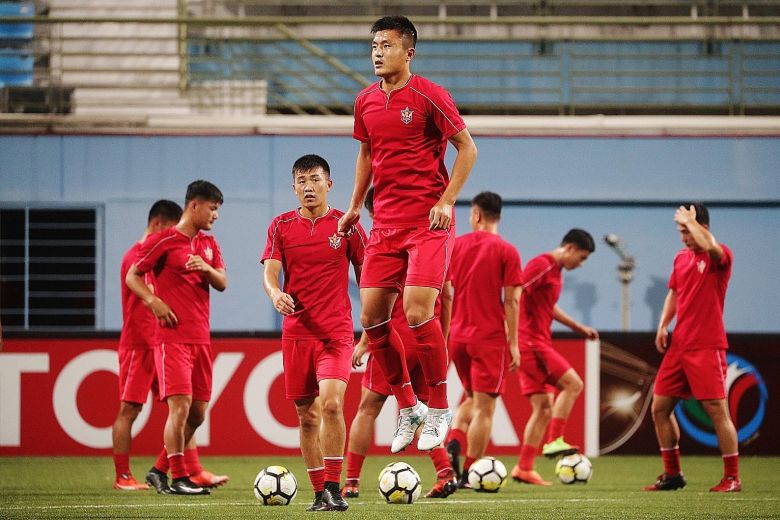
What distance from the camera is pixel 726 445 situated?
351 inches

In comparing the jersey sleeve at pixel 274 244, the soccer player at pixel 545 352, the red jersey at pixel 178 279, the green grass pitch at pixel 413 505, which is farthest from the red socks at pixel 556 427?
the jersey sleeve at pixel 274 244

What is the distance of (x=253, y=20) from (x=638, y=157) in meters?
5.50

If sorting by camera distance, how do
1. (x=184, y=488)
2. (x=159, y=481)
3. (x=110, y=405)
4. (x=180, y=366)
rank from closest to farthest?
(x=184, y=488) < (x=180, y=366) < (x=159, y=481) < (x=110, y=405)

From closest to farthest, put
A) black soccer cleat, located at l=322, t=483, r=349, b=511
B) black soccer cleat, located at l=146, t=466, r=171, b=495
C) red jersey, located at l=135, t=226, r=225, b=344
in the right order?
black soccer cleat, located at l=322, t=483, r=349, b=511 < black soccer cleat, located at l=146, t=466, r=171, b=495 < red jersey, located at l=135, t=226, r=225, b=344

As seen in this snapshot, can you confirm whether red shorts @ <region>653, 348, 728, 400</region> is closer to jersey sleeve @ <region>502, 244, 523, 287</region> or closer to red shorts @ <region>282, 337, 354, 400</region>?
jersey sleeve @ <region>502, 244, 523, 287</region>

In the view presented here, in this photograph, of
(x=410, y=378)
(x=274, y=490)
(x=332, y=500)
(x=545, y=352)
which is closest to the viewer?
(x=332, y=500)

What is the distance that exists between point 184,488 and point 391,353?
2390 millimetres

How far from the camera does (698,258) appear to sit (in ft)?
29.9

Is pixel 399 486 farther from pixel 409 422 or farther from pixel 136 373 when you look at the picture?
pixel 136 373

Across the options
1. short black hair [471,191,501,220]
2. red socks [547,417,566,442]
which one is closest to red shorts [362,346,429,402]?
short black hair [471,191,501,220]

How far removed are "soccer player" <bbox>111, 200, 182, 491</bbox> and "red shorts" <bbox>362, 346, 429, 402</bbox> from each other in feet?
6.20

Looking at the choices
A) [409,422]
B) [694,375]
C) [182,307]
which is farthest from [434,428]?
[694,375]

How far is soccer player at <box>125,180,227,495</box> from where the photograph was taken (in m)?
8.41

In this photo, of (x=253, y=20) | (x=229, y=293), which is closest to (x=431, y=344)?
(x=229, y=293)
